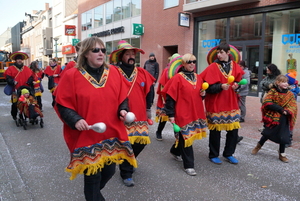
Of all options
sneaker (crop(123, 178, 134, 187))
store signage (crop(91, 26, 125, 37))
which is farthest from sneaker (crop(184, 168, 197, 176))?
store signage (crop(91, 26, 125, 37))

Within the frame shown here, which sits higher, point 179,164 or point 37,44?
point 37,44

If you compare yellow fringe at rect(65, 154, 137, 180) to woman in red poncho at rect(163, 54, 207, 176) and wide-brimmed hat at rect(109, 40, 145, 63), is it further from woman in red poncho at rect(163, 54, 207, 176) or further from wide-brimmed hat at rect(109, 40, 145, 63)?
wide-brimmed hat at rect(109, 40, 145, 63)

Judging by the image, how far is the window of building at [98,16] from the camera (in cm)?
2465

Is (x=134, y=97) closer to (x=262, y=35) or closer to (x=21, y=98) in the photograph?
(x=21, y=98)

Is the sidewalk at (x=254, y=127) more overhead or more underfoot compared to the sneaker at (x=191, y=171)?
more overhead

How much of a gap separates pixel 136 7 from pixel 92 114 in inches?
735

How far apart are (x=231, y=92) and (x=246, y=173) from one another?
1.26 m

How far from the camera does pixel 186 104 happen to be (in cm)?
400

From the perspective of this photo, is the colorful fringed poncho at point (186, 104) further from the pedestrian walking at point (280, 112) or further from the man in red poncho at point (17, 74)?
the man in red poncho at point (17, 74)

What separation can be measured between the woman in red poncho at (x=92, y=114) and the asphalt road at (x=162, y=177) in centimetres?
96

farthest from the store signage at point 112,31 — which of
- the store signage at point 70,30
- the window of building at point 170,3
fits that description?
the store signage at point 70,30

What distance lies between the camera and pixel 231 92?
14.3 ft

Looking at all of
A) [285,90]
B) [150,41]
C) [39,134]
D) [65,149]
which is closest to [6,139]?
[39,134]

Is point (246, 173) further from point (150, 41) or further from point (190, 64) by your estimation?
point (150, 41)
